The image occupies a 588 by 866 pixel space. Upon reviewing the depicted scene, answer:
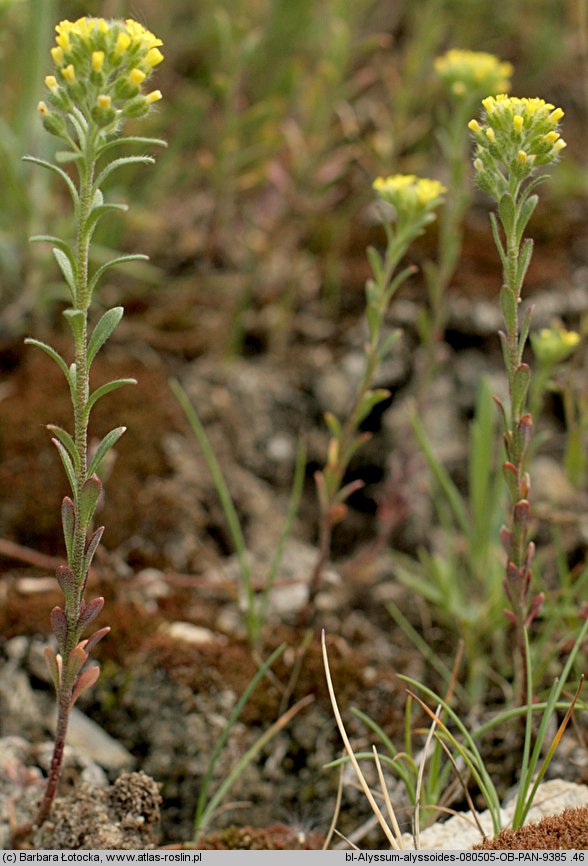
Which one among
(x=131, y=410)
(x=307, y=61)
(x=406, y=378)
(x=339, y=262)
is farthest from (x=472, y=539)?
(x=307, y=61)

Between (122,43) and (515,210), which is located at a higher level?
(122,43)

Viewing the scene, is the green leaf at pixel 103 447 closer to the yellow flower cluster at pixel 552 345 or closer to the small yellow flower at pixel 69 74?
the small yellow flower at pixel 69 74

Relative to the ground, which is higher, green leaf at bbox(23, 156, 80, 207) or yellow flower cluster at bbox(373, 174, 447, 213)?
yellow flower cluster at bbox(373, 174, 447, 213)

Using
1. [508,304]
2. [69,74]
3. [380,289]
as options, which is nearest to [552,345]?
[380,289]

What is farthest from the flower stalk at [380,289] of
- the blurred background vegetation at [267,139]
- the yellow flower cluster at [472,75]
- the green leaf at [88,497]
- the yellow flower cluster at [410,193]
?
the blurred background vegetation at [267,139]

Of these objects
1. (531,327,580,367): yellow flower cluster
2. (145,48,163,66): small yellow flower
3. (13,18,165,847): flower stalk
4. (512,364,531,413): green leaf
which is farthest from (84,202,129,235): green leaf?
(531,327,580,367): yellow flower cluster

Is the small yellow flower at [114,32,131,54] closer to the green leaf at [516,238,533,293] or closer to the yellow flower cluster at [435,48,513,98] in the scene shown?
the green leaf at [516,238,533,293]

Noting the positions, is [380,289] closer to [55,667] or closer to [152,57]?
[152,57]
